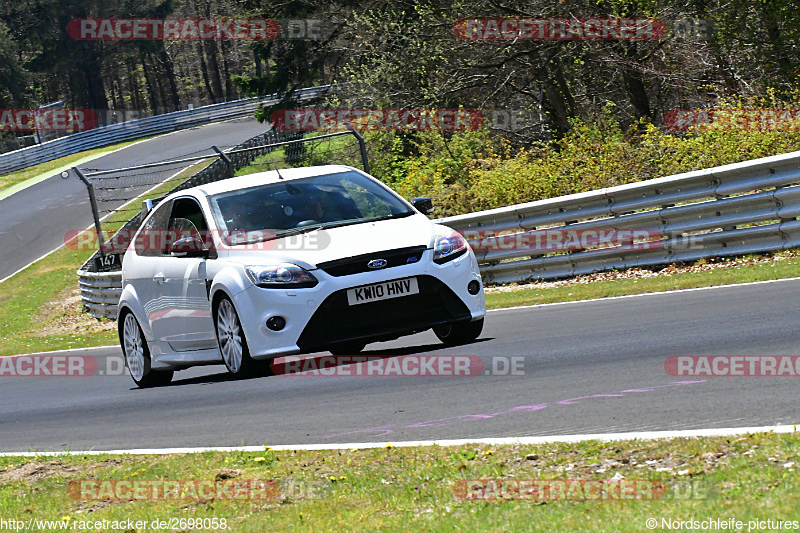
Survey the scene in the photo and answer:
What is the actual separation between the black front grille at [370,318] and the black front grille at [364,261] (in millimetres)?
163

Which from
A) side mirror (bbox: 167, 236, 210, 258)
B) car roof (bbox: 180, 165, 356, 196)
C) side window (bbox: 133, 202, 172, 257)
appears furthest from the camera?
side window (bbox: 133, 202, 172, 257)

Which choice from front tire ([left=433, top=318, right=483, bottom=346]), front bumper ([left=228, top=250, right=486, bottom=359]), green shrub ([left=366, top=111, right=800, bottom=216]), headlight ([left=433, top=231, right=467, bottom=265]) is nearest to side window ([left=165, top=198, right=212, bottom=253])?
front bumper ([left=228, top=250, right=486, bottom=359])

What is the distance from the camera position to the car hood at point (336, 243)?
9.27 m

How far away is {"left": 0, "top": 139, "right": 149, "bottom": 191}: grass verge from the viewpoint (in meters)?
53.6

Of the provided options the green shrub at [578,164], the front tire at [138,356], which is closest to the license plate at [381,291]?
the front tire at [138,356]

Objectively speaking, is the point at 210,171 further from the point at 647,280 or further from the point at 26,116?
the point at 26,116

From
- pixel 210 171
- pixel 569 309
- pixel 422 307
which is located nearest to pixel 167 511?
pixel 422 307

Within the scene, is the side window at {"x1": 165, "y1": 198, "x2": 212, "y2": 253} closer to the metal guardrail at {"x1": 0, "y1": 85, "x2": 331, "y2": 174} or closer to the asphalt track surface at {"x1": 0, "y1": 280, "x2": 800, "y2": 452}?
the asphalt track surface at {"x1": 0, "y1": 280, "x2": 800, "y2": 452}

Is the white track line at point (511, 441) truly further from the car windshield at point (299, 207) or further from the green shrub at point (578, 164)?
the green shrub at point (578, 164)

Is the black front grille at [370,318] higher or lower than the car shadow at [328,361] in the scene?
higher

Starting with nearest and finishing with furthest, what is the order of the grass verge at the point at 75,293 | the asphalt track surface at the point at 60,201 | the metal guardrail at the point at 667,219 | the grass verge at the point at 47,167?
the grass verge at the point at 75,293 → the metal guardrail at the point at 667,219 → the asphalt track surface at the point at 60,201 → the grass verge at the point at 47,167

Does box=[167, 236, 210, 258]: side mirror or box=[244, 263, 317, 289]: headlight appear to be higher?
box=[167, 236, 210, 258]: side mirror

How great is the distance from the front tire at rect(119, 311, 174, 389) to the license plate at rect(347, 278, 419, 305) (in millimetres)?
3062

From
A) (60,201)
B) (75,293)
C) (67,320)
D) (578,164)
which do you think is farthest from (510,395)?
(60,201)
